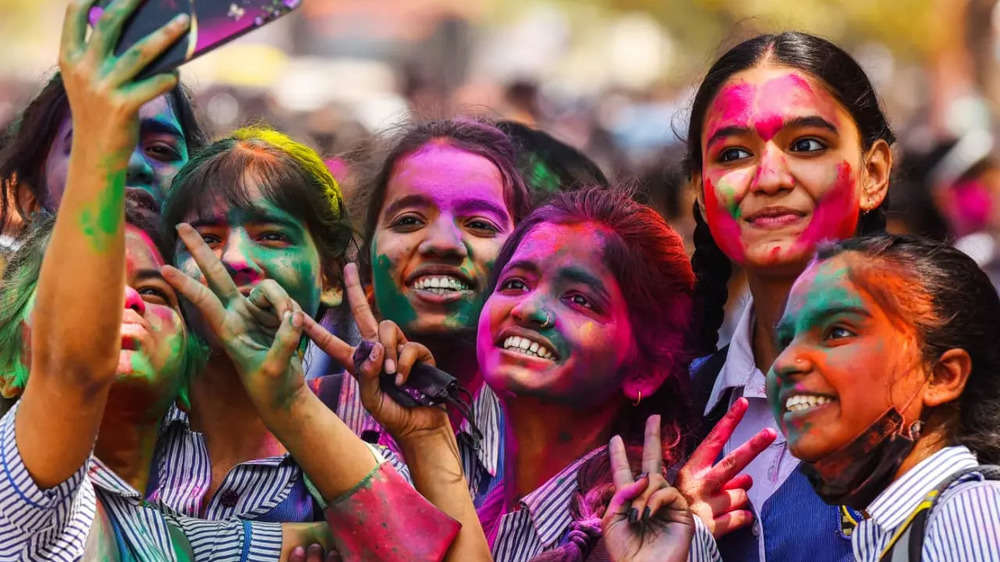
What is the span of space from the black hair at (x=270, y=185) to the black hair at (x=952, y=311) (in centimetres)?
138

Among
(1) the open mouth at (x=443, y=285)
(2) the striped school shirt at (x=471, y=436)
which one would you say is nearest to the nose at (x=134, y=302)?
(2) the striped school shirt at (x=471, y=436)

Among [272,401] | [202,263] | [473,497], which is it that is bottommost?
[473,497]

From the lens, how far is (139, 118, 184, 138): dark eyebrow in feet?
14.9

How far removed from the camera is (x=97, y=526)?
3.31 metres

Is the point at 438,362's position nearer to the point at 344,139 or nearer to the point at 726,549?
the point at 726,549

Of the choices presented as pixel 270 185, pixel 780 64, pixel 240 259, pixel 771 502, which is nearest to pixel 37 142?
pixel 270 185

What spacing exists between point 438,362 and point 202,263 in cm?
101

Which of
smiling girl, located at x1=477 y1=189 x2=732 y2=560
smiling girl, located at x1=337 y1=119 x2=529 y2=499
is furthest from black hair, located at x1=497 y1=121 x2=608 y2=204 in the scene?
smiling girl, located at x1=477 y1=189 x2=732 y2=560

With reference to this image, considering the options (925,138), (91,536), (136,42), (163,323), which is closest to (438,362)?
(163,323)

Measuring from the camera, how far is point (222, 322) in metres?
3.40

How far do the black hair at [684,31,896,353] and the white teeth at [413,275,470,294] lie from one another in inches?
22.3

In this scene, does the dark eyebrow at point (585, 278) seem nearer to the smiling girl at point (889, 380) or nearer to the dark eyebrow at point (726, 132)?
the dark eyebrow at point (726, 132)

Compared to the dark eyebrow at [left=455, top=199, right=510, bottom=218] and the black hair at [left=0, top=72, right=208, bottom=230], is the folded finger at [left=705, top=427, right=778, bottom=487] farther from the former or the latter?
the black hair at [left=0, top=72, right=208, bottom=230]

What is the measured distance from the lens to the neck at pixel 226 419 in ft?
12.9
